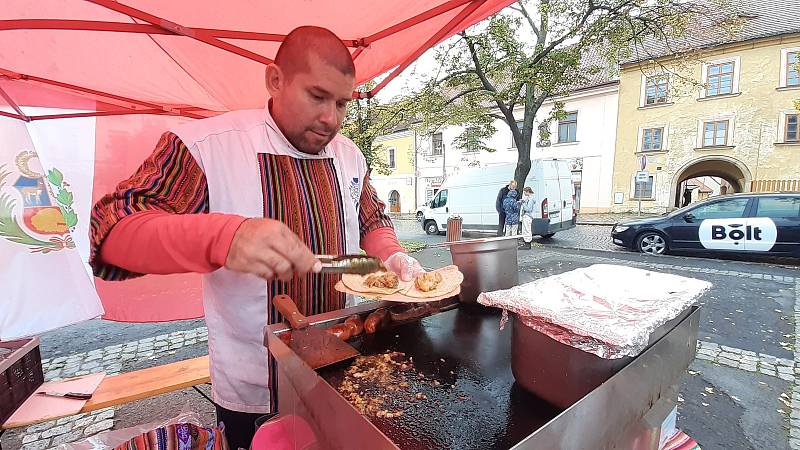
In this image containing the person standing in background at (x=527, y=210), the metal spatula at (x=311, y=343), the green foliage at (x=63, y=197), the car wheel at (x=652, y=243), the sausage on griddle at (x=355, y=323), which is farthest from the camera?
the person standing in background at (x=527, y=210)

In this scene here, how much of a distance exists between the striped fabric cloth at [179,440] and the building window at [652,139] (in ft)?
74.3

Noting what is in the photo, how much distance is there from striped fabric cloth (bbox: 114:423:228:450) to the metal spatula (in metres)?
0.56

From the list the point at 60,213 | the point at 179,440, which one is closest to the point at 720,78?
the point at 179,440

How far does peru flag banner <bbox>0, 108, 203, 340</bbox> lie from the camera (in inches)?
124

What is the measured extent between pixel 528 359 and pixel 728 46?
23.6 meters

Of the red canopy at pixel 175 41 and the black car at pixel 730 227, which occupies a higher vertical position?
the red canopy at pixel 175 41

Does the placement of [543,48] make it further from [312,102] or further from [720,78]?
[720,78]

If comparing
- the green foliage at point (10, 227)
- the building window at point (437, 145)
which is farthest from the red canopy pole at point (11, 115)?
the building window at point (437, 145)

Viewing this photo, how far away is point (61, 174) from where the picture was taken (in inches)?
133

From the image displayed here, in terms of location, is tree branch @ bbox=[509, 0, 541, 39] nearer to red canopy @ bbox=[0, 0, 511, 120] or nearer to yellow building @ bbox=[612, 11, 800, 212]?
yellow building @ bbox=[612, 11, 800, 212]

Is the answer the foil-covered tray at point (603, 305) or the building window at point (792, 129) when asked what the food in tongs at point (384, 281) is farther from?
the building window at point (792, 129)

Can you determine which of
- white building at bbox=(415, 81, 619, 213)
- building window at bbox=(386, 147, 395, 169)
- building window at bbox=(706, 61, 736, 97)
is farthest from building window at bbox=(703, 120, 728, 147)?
building window at bbox=(386, 147, 395, 169)

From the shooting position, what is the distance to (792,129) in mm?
16172

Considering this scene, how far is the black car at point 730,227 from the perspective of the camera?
7.50 meters
